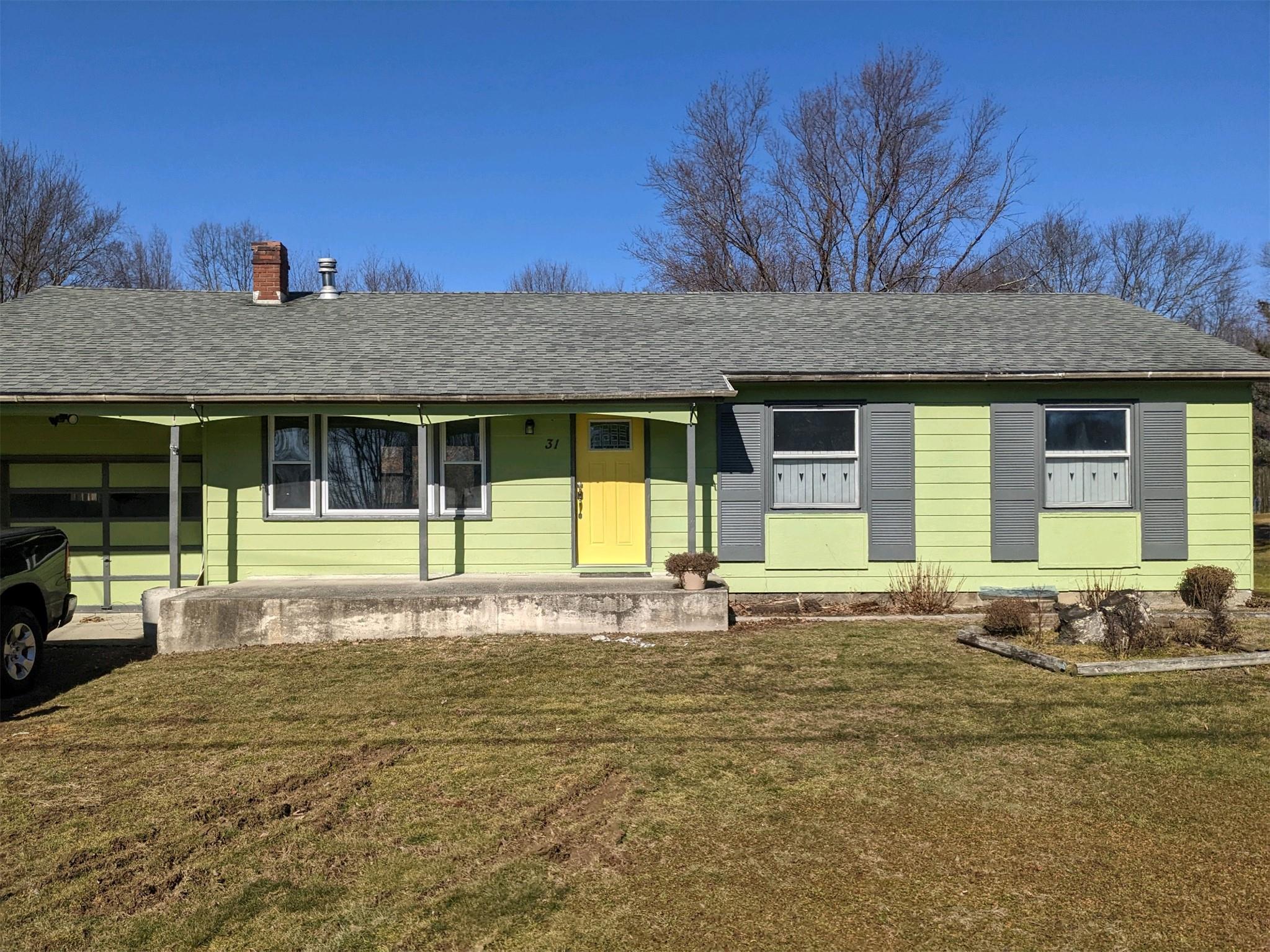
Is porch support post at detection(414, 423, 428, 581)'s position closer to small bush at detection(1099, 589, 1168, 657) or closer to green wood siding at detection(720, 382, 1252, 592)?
green wood siding at detection(720, 382, 1252, 592)

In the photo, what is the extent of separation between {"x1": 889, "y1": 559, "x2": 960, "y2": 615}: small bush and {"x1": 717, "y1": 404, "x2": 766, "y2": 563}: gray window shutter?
5.59ft

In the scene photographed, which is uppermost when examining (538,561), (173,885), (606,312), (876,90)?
(876,90)

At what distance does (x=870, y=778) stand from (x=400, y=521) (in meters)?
7.25

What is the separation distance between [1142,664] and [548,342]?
750 centimetres

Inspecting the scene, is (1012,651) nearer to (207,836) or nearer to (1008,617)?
(1008,617)

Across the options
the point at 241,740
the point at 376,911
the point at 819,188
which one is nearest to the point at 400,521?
the point at 241,740

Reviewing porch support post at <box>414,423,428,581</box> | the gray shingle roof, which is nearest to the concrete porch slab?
porch support post at <box>414,423,428,581</box>

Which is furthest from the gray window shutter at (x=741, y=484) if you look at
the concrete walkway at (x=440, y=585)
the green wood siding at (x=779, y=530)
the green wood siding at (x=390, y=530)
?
the green wood siding at (x=390, y=530)

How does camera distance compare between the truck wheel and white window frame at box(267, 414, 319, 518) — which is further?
white window frame at box(267, 414, 319, 518)

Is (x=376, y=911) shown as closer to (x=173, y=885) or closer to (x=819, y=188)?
(x=173, y=885)

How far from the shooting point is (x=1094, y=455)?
1077 cm

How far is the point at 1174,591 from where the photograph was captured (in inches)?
421

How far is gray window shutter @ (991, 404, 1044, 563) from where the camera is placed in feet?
35.2

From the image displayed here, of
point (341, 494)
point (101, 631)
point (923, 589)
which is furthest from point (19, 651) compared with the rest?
point (923, 589)
